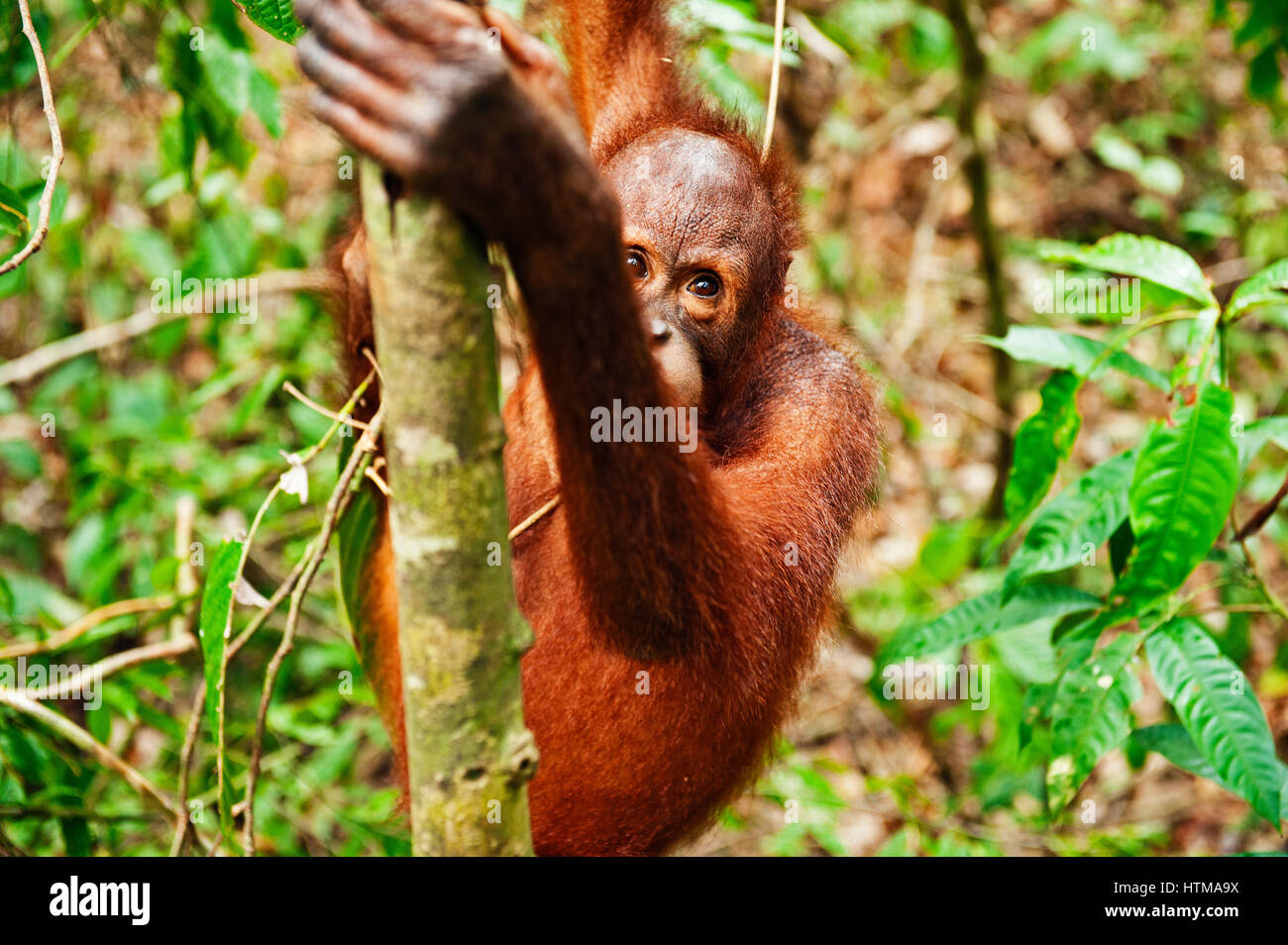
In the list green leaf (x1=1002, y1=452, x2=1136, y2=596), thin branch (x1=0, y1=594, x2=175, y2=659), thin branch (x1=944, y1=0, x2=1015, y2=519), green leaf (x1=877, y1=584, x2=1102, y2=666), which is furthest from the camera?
thin branch (x1=944, y1=0, x2=1015, y2=519)

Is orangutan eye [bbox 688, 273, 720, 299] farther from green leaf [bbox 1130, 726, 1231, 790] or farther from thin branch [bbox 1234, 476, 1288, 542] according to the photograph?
green leaf [bbox 1130, 726, 1231, 790]

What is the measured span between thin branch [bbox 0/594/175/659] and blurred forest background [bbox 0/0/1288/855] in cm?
4

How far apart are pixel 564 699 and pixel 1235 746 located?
1657 millimetres

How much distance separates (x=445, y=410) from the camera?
1.62m

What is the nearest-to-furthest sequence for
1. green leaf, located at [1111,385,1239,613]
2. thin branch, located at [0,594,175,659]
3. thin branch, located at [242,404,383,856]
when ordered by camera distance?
thin branch, located at [242,404,383,856] < green leaf, located at [1111,385,1239,613] < thin branch, located at [0,594,175,659]

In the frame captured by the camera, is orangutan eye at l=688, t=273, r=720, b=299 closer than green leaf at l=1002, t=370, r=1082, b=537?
No

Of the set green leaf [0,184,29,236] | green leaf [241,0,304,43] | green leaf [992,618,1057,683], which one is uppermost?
green leaf [241,0,304,43]

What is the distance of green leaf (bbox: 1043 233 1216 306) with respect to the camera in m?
2.88

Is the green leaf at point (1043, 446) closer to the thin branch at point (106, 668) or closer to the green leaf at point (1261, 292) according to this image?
the green leaf at point (1261, 292)

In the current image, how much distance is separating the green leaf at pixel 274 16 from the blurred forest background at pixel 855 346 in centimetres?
87

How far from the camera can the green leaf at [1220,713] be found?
2602 millimetres

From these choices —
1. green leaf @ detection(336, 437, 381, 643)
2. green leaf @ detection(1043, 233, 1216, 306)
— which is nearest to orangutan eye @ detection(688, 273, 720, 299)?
green leaf @ detection(1043, 233, 1216, 306)
